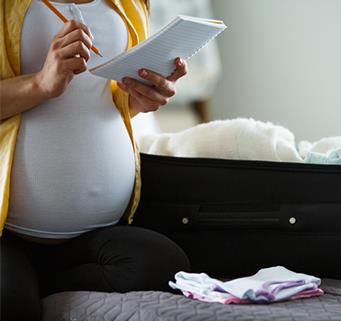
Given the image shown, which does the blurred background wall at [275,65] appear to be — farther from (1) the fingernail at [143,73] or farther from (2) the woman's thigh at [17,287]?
(2) the woman's thigh at [17,287]

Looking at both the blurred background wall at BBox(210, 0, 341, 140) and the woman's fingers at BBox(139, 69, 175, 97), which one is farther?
the blurred background wall at BBox(210, 0, 341, 140)

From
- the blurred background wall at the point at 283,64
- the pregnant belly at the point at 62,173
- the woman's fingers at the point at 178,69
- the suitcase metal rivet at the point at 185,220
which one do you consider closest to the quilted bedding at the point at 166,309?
the pregnant belly at the point at 62,173

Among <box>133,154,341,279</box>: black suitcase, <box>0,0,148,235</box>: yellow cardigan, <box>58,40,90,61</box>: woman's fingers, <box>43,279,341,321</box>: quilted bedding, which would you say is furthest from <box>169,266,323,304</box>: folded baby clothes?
<box>58,40,90,61</box>: woman's fingers

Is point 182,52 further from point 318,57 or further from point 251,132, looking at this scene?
point 318,57

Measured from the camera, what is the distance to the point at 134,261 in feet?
4.13

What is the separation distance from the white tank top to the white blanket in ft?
0.68

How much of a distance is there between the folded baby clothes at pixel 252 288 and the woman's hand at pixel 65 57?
1.18 feet

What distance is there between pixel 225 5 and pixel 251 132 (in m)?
2.02

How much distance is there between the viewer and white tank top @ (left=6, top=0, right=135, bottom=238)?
125 centimetres

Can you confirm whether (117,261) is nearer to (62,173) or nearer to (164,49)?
(62,173)

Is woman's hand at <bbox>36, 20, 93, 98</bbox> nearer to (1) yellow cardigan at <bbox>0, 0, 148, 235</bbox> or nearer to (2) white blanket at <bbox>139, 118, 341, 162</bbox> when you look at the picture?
(1) yellow cardigan at <bbox>0, 0, 148, 235</bbox>

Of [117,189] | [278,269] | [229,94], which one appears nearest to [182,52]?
[117,189]

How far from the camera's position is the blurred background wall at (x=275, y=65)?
10.3 ft

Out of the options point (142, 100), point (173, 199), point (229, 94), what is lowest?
point (229, 94)
